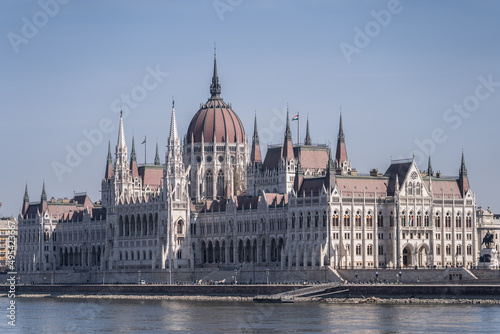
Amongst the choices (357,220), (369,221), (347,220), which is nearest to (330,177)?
(347,220)

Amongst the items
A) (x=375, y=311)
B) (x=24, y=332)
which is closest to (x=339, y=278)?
(x=375, y=311)

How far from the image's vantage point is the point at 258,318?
149 metres

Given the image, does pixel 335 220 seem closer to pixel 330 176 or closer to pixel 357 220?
pixel 357 220

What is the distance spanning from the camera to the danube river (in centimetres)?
13638

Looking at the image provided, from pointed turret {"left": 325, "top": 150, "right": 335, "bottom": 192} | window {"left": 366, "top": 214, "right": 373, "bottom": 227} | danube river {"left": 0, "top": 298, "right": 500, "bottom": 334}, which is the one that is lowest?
danube river {"left": 0, "top": 298, "right": 500, "bottom": 334}

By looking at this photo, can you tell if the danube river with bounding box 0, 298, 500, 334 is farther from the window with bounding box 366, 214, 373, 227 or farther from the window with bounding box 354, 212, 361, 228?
the window with bounding box 366, 214, 373, 227

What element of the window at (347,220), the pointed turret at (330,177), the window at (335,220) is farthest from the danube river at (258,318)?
the pointed turret at (330,177)

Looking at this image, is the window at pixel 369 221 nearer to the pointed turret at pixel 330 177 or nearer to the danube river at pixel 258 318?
the pointed turret at pixel 330 177

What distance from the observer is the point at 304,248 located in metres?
198

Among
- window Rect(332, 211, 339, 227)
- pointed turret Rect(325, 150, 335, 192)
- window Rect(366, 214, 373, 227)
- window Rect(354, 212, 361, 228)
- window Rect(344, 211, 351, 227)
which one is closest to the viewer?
A: window Rect(332, 211, 339, 227)

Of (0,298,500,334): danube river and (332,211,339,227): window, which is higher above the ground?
(332,211,339,227): window

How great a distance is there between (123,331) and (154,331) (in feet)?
11.0

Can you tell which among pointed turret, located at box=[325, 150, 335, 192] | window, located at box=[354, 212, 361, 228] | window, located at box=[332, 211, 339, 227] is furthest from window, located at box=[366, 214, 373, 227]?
pointed turret, located at box=[325, 150, 335, 192]

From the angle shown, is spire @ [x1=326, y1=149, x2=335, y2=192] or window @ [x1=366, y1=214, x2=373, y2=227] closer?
spire @ [x1=326, y1=149, x2=335, y2=192]
